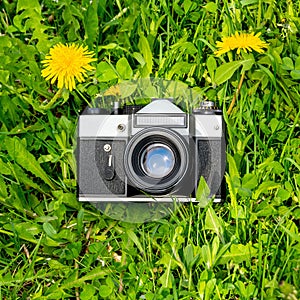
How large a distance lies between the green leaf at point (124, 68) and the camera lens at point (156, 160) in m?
0.28

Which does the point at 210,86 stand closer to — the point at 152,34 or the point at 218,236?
the point at 152,34

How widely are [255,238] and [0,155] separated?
722 millimetres

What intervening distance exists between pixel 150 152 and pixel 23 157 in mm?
349

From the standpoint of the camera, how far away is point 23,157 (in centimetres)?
202

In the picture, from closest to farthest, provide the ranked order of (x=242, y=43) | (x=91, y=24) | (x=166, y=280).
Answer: (x=166, y=280), (x=242, y=43), (x=91, y=24)

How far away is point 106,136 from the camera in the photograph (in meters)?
1.92

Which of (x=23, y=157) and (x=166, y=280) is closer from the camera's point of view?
(x=166, y=280)

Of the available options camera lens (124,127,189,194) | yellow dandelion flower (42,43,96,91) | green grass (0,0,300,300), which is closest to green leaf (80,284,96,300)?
green grass (0,0,300,300)

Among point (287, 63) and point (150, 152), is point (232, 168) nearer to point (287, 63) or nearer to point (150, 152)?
point (150, 152)

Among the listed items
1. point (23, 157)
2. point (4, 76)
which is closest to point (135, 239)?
point (23, 157)

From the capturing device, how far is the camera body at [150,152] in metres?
1.89

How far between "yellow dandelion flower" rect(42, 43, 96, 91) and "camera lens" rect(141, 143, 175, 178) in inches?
11.9

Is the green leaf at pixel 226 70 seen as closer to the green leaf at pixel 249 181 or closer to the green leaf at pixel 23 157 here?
the green leaf at pixel 249 181

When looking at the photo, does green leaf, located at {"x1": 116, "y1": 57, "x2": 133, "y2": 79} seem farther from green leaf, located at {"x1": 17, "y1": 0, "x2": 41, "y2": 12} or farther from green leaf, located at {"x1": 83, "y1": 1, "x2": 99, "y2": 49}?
green leaf, located at {"x1": 17, "y1": 0, "x2": 41, "y2": 12}
